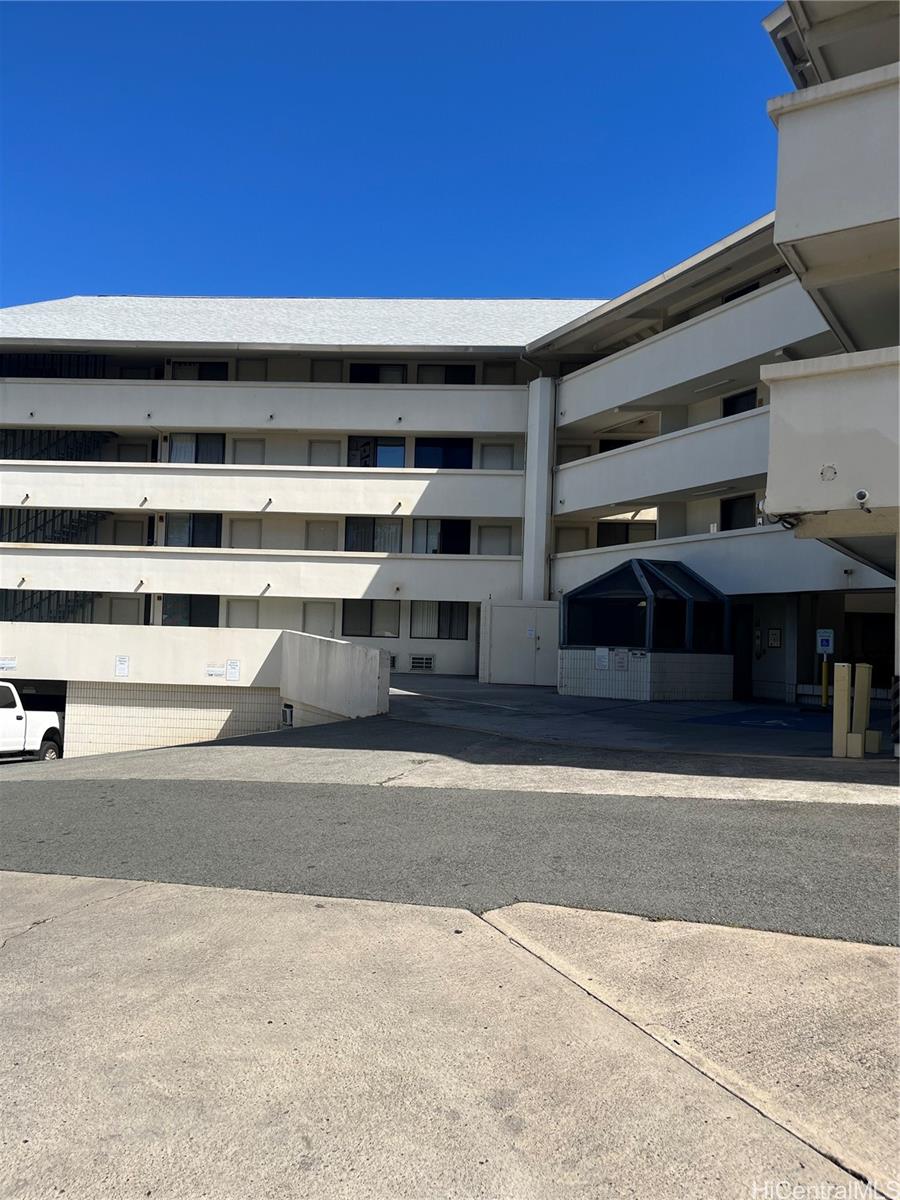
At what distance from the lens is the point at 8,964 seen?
539 centimetres

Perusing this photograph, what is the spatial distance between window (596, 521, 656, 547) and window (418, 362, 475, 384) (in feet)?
24.4

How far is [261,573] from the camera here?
112ft

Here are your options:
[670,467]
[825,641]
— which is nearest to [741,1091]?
[825,641]

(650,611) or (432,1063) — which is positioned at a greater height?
(650,611)

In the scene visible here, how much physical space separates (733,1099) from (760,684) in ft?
79.4

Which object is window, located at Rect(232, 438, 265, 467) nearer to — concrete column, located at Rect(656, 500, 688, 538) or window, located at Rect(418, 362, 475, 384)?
window, located at Rect(418, 362, 475, 384)

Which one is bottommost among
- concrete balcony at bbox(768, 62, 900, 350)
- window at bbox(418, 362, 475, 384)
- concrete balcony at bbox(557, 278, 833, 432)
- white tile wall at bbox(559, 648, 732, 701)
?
white tile wall at bbox(559, 648, 732, 701)

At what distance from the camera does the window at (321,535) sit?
35.6 m

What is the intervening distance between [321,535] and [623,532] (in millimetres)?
11300

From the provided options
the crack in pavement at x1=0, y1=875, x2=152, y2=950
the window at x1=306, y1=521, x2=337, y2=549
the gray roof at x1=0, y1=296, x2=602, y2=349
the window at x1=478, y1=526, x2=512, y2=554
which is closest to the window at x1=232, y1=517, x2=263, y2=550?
the window at x1=306, y1=521, x2=337, y2=549

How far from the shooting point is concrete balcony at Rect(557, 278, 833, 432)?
2272cm

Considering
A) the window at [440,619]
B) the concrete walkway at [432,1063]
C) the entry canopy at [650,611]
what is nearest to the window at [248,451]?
the window at [440,619]

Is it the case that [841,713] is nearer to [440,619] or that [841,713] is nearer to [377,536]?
[440,619]

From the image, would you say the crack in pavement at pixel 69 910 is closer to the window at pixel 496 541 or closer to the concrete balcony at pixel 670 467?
the concrete balcony at pixel 670 467
